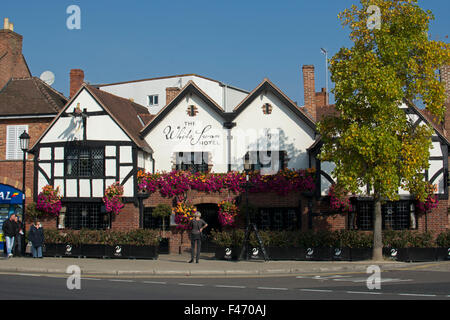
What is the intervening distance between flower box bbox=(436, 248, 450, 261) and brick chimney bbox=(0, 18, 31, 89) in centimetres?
2420

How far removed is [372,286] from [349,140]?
24.8 ft

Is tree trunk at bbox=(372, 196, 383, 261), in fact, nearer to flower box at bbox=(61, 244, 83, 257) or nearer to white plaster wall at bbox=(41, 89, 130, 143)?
flower box at bbox=(61, 244, 83, 257)

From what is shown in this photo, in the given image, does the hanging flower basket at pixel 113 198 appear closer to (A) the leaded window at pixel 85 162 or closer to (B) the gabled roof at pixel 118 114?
(A) the leaded window at pixel 85 162

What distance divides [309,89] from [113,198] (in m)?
10.9

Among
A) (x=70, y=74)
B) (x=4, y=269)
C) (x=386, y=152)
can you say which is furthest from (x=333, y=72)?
(x=70, y=74)

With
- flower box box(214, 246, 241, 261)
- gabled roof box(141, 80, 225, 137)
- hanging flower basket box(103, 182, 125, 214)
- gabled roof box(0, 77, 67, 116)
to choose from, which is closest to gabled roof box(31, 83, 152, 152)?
gabled roof box(141, 80, 225, 137)

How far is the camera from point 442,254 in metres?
22.1

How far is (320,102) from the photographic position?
34.8m

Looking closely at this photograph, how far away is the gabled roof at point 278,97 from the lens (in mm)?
26484

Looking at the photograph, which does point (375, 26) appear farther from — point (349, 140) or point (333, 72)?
point (349, 140)

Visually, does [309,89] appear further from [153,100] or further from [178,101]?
[153,100]

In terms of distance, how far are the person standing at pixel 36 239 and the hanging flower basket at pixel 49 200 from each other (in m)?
3.71

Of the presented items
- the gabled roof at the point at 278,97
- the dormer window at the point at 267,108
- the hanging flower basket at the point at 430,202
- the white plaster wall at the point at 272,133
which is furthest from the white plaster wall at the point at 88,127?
the hanging flower basket at the point at 430,202
